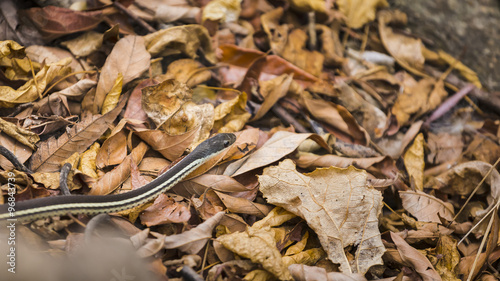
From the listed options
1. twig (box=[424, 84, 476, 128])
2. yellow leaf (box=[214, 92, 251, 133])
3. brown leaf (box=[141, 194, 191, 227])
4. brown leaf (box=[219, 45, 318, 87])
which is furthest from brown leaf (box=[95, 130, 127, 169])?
twig (box=[424, 84, 476, 128])

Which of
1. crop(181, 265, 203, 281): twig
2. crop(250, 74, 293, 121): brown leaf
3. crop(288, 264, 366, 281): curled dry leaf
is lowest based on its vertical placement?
crop(288, 264, 366, 281): curled dry leaf

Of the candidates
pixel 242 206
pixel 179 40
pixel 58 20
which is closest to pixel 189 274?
pixel 242 206

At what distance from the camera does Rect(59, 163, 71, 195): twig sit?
9.30 ft

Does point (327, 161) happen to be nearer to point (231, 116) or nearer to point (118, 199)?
point (231, 116)

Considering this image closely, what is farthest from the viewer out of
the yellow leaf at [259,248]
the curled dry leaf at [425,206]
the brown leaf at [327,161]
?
the brown leaf at [327,161]

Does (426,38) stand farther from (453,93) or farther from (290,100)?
(290,100)

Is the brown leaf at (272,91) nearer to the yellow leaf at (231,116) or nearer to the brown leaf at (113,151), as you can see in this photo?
the yellow leaf at (231,116)

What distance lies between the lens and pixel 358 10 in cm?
513

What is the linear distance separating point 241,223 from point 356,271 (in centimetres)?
98

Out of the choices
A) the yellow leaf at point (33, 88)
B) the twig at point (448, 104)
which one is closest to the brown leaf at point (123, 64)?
the yellow leaf at point (33, 88)

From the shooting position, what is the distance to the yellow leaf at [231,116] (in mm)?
3723

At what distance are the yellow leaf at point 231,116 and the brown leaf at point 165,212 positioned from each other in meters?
0.99

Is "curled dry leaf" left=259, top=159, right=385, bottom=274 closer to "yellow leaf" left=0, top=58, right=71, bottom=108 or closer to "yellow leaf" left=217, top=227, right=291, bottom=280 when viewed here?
"yellow leaf" left=217, top=227, right=291, bottom=280

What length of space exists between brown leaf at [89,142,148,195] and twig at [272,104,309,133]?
1.58m
